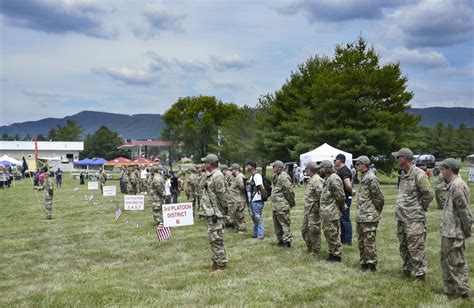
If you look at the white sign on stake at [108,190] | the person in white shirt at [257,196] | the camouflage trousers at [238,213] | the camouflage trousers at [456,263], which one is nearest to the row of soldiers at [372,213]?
the camouflage trousers at [456,263]

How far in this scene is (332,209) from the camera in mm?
9875

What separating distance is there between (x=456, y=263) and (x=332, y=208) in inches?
122

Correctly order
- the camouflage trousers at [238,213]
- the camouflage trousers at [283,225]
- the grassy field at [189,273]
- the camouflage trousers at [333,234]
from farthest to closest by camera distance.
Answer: the camouflage trousers at [238,213] → the camouflage trousers at [283,225] → the camouflage trousers at [333,234] → the grassy field at [189,273]

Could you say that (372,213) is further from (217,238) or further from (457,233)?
(217,238)

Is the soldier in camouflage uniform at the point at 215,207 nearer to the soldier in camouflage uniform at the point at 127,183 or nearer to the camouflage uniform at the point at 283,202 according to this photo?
the camouflage uniform at the point at 283,202

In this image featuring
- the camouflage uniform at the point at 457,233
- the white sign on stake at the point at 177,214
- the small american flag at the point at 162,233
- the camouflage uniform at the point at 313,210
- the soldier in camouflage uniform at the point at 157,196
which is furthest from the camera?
the soldier in camouflage uniform at the point at 157,196

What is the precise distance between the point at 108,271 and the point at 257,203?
15.0 feet

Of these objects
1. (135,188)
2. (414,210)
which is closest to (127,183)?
(135,188)

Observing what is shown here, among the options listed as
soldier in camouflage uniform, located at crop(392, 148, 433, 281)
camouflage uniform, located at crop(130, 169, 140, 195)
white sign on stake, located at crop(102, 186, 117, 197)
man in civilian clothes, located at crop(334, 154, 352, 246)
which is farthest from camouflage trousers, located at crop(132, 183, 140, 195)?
soldier in camouflage uniform, located at crop(392, 148, 433, 281)

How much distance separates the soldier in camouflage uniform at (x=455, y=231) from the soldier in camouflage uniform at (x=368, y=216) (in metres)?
1.83

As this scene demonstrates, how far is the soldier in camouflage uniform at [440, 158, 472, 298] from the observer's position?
277 inches

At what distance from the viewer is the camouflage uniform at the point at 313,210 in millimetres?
10469

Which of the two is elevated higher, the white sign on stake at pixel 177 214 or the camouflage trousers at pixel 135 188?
the white sign on stake at pixel 177 214

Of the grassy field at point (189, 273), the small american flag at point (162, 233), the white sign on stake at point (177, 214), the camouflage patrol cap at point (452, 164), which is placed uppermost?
the camouflage patrol cap at point (452, 164)
